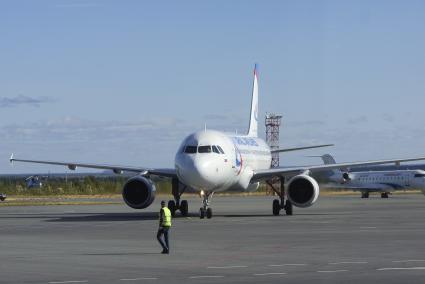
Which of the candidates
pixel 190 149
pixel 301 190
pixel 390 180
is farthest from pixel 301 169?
pixel 390 180

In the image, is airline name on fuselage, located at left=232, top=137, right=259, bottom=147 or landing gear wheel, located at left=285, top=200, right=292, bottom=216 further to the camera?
airline name on fuselage, located at left=232, top=137, right=259, bottom=147

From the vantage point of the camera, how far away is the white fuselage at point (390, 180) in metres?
99.4

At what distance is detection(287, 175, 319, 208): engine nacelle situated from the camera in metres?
44.6

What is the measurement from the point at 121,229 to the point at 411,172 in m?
69.4

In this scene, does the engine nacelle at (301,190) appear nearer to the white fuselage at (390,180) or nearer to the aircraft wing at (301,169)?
the aircraft wing at (301,169)

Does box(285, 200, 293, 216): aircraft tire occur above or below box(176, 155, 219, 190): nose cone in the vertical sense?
below

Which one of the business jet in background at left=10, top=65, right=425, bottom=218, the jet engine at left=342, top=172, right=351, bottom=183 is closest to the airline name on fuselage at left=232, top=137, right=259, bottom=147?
the business jet in background at left=10, top=65, right=425, bottom=218

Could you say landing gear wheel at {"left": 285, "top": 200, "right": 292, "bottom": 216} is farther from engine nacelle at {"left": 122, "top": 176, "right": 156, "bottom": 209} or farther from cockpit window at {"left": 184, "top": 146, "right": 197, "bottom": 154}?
engine nacelle at {"left": 122, "top": 176, "right": 156, "bottom": 209}

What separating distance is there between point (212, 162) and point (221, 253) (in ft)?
59.1

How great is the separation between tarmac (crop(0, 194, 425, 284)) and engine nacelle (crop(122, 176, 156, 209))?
594 cm

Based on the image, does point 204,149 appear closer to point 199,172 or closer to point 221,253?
point 199,172

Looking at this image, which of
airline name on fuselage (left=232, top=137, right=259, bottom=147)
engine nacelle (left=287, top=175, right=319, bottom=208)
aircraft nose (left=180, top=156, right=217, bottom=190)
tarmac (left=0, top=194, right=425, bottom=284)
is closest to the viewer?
tarmac (left=0, top=194, right=425, bottom=284)

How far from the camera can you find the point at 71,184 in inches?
4215

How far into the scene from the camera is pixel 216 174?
4219 centimetres
